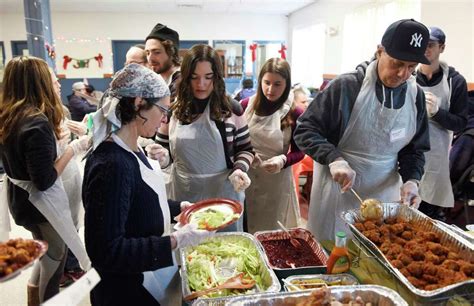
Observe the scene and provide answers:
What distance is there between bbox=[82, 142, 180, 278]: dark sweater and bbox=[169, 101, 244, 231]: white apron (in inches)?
31.9

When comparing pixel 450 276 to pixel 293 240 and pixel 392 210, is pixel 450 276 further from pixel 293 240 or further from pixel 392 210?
pixel 293 240

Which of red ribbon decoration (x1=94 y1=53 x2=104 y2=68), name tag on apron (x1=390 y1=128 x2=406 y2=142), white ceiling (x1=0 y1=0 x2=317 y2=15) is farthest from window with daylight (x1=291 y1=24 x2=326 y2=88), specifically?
name tag on apron (x1=390 y1=128 x2=406 y2=142)

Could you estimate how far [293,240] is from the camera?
1.69 metres

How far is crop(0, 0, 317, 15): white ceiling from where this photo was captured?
26.0ft

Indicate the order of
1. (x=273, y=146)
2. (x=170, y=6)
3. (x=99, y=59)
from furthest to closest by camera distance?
(x=99, y=59), (x=170, y=6), (x=273, y=146)

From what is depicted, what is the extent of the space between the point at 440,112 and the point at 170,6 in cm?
720

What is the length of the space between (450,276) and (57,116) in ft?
6.82

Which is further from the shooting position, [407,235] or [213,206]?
[213,206]

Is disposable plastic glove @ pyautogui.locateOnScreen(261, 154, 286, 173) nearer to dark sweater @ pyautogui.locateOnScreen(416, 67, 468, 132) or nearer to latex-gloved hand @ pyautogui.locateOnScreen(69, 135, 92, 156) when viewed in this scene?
latex-gloved hand @ pyautogui.locateOnScreen(69, 135, 92, 156)

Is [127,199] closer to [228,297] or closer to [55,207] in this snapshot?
[228,297]

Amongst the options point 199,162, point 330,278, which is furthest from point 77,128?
point 330,278

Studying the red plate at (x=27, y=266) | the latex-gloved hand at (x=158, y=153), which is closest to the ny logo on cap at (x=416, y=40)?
the latex-gloved hand at (x=158, y=153)

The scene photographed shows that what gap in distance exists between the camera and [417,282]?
1.18 m

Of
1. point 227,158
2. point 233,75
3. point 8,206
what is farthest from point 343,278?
point 233,75
